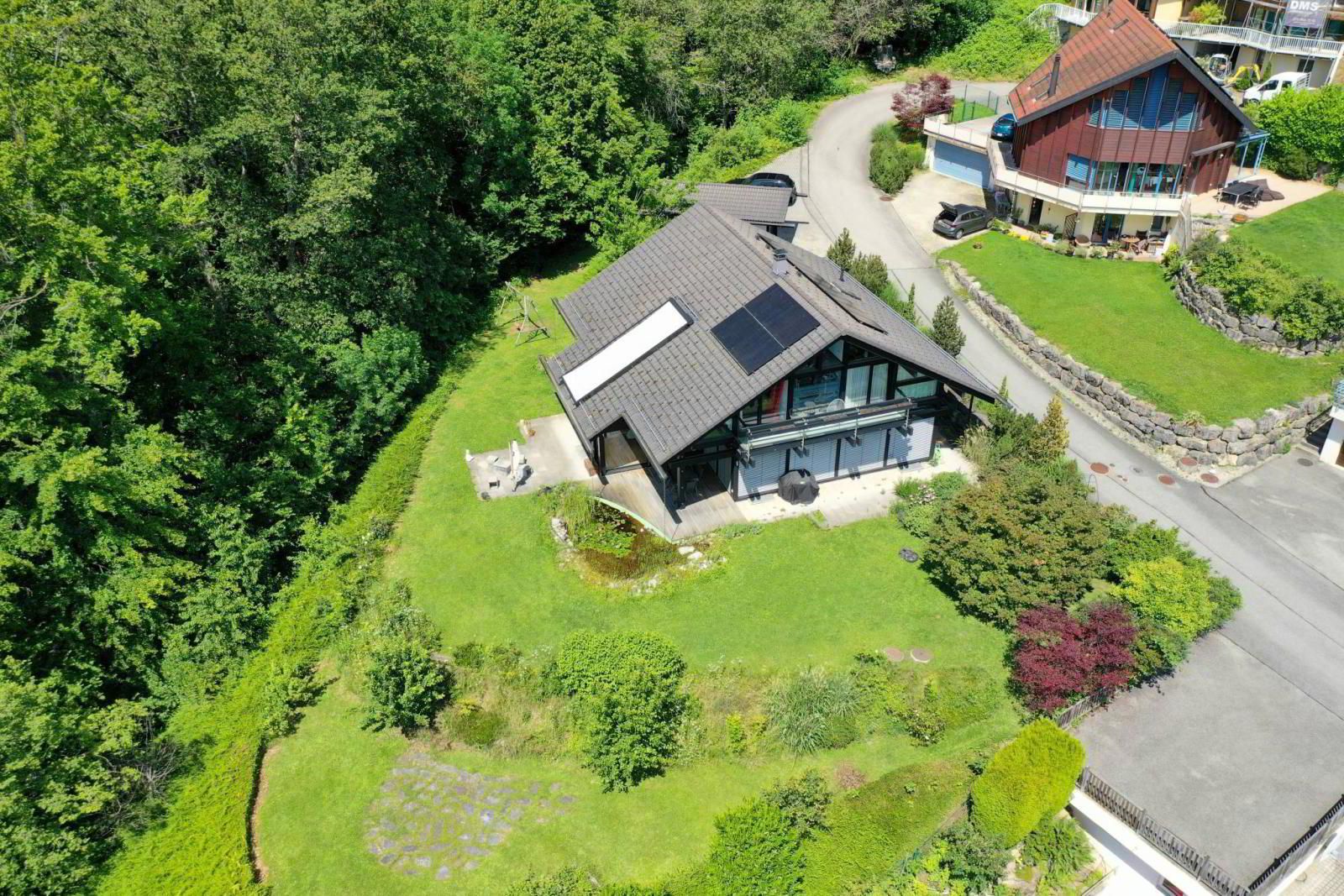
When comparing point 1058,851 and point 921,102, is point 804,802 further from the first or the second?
point 921,102

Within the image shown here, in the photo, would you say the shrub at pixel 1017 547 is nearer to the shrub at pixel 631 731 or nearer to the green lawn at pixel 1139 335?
the shrub at pixel 631 731

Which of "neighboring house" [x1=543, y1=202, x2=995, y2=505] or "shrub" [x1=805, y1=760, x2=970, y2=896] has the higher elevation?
"neighboring house" [x1=543, y1=202, x2=995, y2=505]

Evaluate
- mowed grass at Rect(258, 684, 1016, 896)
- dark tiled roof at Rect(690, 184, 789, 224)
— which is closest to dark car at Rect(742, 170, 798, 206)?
dark tiled roof at Rect(690, 184, 789, 224)

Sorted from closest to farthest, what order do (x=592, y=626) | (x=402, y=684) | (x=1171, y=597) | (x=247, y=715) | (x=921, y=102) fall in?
1. (x=402, y=684)
2. (x=247, y=715)
3. (x=1171, y=597)
4. (x=592, y=626)
5. (x=921, y=102)

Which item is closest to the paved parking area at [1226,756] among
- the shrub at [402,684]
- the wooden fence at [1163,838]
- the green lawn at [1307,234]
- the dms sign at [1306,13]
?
the wooden fence at [1163,838]

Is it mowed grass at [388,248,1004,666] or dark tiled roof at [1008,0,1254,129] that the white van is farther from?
mowed grass at [388,248,1004,666]

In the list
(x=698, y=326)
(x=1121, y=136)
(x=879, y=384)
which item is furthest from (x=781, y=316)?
(x=1121, y=136)
